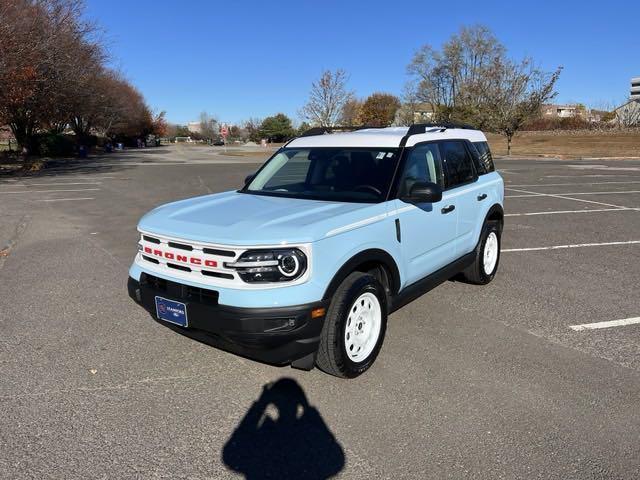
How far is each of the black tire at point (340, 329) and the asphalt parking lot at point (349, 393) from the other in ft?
0.45

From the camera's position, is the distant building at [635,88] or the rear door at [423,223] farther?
the distant building at [635,88]

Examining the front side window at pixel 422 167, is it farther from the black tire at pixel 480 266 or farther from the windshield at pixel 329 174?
the black tire at pixel 480 266

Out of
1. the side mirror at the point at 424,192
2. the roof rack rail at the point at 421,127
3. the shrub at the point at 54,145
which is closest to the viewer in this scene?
the side mirror at the point at 424,192

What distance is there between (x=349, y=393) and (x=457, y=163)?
2.86 meters

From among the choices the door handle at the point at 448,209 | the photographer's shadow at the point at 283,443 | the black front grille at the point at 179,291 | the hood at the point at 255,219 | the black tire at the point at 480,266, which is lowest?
the photographer's shadow at the point at 283,443

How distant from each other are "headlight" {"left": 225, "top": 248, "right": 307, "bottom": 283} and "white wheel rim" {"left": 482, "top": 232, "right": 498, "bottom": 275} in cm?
323

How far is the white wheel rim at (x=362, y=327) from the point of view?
3.63 metres

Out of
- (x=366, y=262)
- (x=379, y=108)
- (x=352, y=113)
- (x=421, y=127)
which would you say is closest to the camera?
(x=366, y=262)

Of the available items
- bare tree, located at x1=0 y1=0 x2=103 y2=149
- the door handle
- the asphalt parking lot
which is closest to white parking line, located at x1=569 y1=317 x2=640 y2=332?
the asphalt parking lot

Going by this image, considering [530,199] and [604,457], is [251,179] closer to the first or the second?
[604,457]

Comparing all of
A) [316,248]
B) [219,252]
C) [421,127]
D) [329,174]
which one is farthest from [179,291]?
[421,127]

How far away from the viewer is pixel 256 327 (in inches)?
124

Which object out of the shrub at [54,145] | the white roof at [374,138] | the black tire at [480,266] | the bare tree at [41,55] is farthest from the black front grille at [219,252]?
the shrub at [54,145]

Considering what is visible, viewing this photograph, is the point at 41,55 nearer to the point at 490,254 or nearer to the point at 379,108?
the point at 490,254
